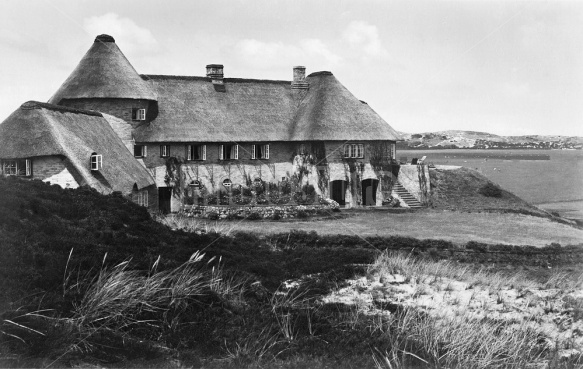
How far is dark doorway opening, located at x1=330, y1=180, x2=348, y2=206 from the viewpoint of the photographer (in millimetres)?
40125

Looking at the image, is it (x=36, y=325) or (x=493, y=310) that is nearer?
(x=36, y=325)

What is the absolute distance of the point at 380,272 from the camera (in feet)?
51.5

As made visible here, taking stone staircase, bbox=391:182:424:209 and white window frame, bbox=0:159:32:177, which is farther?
stone staircase, bbox=391:182:424:209

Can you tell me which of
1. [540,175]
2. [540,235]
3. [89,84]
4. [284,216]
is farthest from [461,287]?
[540,175]

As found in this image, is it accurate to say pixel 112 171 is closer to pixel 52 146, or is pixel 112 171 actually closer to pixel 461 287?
pixel 52 146

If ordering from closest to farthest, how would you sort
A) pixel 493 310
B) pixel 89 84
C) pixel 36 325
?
1. pixel 36 325
2. pixel 493 310
3. pixel 89 84

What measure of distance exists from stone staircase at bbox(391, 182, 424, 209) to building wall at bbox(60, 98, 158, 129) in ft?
55.4

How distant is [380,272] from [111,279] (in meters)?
8.00

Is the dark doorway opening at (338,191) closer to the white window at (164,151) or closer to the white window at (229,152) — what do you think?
the white window at (229,152)

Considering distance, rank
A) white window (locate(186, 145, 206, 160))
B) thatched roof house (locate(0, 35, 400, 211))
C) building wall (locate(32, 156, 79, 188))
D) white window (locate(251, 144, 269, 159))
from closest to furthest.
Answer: building wall (locate(32, 156, 79, 188))
thatched roof house (locate(0, 35, 400, 211))
white window (locate(186, 145, 206, 160))
white window (locate(251, 144, 269, 159))

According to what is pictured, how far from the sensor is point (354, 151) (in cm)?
3938

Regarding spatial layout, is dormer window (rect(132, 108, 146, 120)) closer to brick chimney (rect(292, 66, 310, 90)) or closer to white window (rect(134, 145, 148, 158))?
white window (rect(134, 145, 148, 158))

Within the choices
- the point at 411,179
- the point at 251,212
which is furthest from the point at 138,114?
the point at 411,179

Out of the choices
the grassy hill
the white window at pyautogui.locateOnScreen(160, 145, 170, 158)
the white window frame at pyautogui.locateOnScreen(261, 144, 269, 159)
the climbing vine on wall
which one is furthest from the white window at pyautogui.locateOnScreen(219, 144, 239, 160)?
the grassy hill
